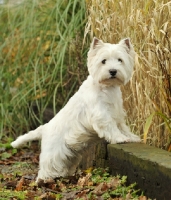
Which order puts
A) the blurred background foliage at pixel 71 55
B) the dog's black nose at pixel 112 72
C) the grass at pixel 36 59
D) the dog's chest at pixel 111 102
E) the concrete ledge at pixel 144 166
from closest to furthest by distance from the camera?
the concrete ledge at pixel 144 166 < the dog's black nose at pixel 112 72 < the dog's chest at pixel 111 102 < the blurred background foliage at pixel 71 55 < the grass at pixel 36 59

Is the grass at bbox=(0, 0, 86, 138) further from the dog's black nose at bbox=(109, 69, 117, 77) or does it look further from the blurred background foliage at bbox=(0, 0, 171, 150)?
the dog's black nose at bbox=(109, 69, 117, 77)

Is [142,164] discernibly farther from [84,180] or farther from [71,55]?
[71,55]

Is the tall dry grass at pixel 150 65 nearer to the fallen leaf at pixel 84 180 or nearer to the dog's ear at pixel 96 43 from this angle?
the dog's ear at pixel 96 43

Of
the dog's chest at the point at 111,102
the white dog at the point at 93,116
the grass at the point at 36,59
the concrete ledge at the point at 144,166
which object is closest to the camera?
the concrete ledge at the point at 144,166

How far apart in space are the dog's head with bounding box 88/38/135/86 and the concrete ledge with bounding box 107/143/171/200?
55cm

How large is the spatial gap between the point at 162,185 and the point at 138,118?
51.5 inches

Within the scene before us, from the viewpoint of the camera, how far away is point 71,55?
7102mm

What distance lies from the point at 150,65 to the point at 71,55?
217 centimetres

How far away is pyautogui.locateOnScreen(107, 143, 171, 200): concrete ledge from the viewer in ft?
13.2

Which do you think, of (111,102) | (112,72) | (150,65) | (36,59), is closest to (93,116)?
(111,102)

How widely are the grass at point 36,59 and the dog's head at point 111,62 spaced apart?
201 cm

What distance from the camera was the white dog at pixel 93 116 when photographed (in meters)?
4.72

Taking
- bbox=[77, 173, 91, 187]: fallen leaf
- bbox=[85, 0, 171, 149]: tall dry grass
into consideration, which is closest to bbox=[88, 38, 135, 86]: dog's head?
bbox=[85, 0, 171, 149]: tall dry grass

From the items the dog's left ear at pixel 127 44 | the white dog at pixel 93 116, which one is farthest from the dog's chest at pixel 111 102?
the dog's left ear at pixel 127 44
